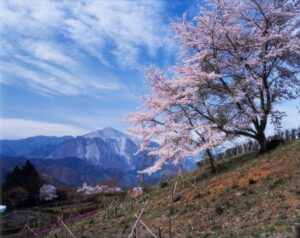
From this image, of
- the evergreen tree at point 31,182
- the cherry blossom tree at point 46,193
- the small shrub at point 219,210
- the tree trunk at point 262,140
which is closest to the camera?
the small shrub at point 219,210

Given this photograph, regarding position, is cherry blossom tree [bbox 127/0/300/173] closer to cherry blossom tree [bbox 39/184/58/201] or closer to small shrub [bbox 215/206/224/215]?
small shrub [bbox 215/206/224/215]

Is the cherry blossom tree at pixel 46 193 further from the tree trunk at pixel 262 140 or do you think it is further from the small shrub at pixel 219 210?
the small shrub at pixel 219 210

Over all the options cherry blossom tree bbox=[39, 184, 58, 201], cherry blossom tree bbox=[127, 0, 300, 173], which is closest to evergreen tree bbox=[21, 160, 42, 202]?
cherry blossom tree bbox=[39, 184, 58, 201]

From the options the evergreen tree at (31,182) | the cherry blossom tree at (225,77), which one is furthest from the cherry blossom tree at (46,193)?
the cherry blossom tree at (225,77)

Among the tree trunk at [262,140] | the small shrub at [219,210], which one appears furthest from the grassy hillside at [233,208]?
the tree trunk at [262,140]

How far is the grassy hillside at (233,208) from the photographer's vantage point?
528 inches

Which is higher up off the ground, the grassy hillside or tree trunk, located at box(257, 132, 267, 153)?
tree trunk, located at box(257, 132, 267, 153)

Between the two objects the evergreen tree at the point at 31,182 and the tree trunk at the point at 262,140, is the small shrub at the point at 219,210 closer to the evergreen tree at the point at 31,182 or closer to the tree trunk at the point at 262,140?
the tree trunk at the point at 262,140

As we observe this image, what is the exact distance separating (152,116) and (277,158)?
8.33 meters

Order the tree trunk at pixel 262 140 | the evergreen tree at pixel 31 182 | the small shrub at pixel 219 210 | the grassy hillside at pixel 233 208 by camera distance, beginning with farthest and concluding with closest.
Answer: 1. the evergreen tree at pixel 31 182
2. the tree trunk at pixel 262 140
3. the small shrub at pixel 219 210
4. the grassy hillside at pixel 233 208

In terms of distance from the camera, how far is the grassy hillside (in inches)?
528

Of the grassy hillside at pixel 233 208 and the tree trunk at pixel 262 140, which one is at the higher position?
the tree trunk at pixel 262 140

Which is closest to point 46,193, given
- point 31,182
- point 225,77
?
point 31,182

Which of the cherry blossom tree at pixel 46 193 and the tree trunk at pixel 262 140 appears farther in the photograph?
the cherry blossom tree at pixel 46 193
